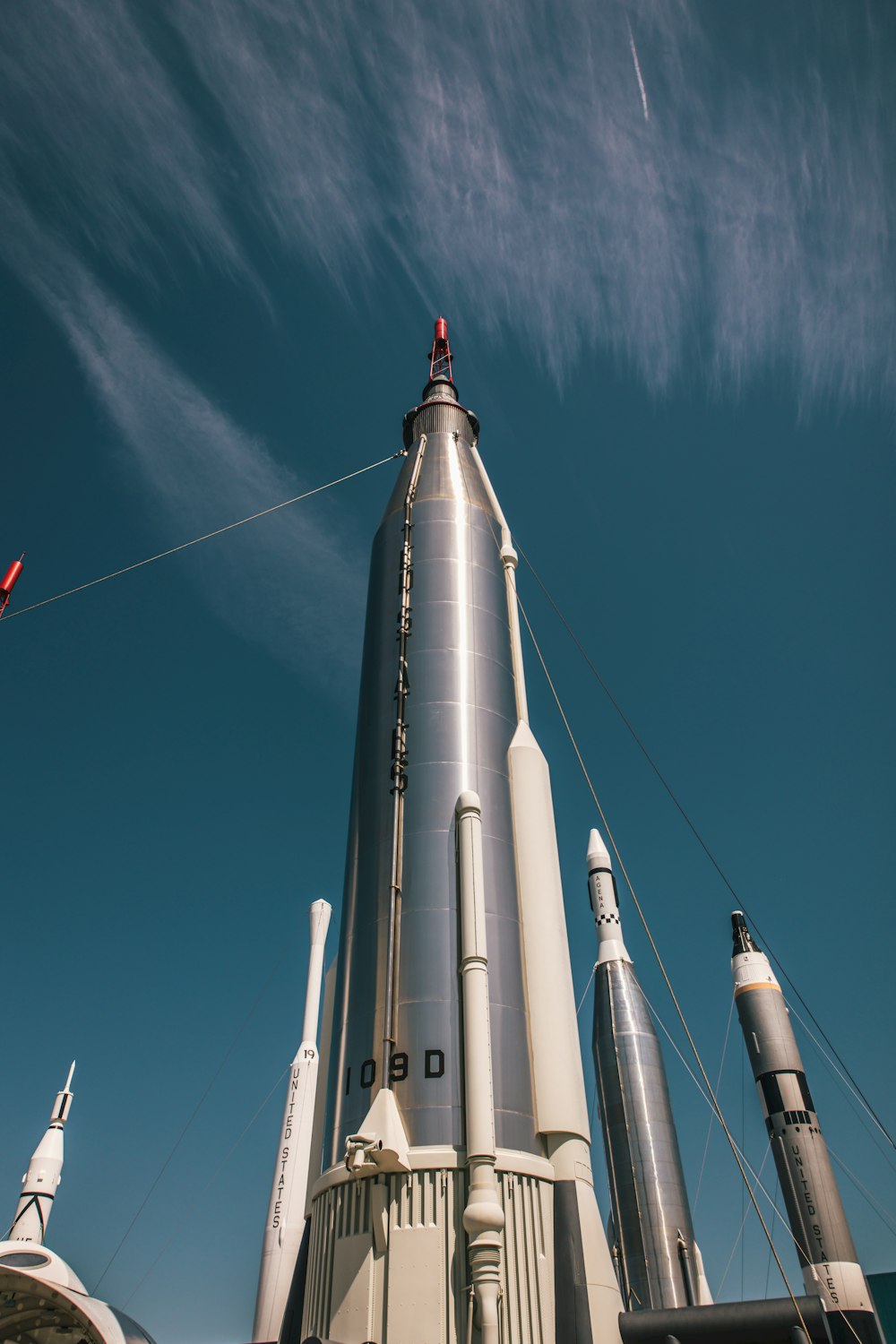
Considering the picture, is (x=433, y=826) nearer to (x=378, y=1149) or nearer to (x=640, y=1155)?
(x=378, y=1149)

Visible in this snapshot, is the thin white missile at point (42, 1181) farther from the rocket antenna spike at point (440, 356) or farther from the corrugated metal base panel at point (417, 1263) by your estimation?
the rocket antenna spike at point (440, 356)

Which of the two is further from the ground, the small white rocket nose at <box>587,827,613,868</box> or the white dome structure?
the small white rocket nose at <box>587,827,613,868</box>

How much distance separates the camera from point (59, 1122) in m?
24.2

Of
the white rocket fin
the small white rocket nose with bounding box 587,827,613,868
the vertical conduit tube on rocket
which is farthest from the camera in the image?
the small white rocket nose with bounding box 587,827,613,868

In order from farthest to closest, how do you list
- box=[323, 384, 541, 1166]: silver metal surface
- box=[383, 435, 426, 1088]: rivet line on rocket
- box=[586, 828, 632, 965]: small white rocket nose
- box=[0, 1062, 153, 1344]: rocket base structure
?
box=[586, 828, 632, 965]: small white rocket nose < box=[0, 1062, 153, 1344]: rocket base structure < box=[383, 435, 426, 1088]: rivet line on rocket < box=[323, 384, 541, 1166]: silver metal surface

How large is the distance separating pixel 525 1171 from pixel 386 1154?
1.61 m

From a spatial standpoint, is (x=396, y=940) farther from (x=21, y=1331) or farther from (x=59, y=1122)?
(x=59, y=1122)

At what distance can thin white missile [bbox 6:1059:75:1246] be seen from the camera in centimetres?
2191

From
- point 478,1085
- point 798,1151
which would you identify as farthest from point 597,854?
point 478,1085

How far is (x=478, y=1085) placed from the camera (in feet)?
28.9

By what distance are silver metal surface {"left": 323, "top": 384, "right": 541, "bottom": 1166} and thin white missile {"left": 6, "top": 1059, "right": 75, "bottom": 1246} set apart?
1791 centimetres

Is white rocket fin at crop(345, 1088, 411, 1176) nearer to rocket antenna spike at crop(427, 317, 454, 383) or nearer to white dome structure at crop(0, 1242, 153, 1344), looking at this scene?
white dome structure at crop(0, 1242, 153, 1344)

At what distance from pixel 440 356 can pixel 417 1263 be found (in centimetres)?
Answer: 1911

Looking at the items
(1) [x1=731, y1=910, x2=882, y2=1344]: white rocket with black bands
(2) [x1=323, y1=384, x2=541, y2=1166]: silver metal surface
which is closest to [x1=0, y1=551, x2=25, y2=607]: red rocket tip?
(2) [x1=323, y1=384, x2=541, y2=1166]: silver metal surface
